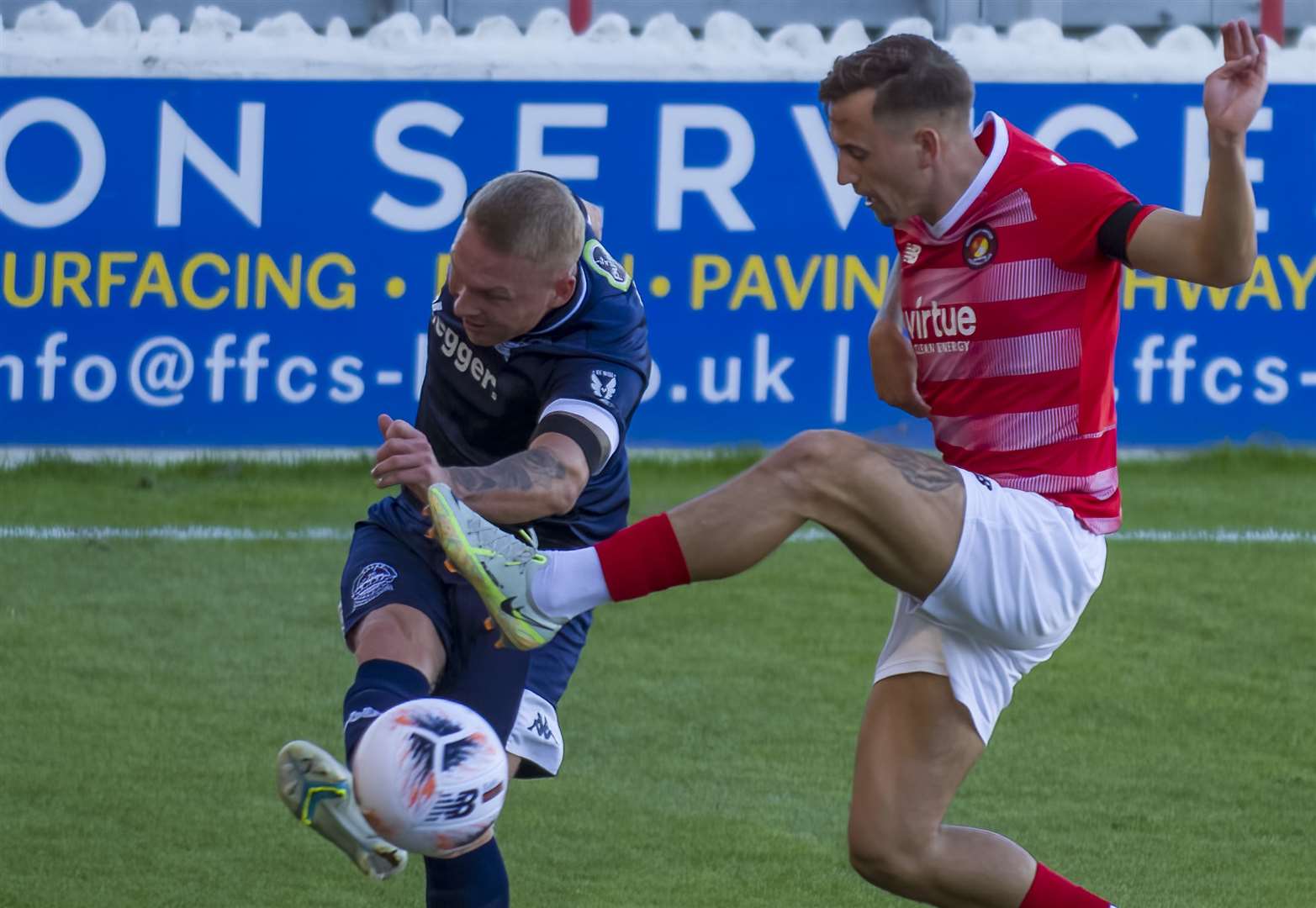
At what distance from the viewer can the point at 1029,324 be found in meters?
3.85

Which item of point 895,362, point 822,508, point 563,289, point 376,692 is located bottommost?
point 376,692

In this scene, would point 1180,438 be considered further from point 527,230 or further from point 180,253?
point 527,230

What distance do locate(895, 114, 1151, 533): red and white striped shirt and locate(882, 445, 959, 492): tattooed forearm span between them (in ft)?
0.81

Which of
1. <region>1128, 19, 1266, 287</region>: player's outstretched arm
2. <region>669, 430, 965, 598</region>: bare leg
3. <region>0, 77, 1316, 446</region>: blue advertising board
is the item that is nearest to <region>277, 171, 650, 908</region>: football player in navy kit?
<region>669, 430, 965, 598</region>: bare leg

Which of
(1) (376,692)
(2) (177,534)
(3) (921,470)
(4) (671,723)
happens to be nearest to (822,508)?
(3) (921,470)

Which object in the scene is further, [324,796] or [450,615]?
[450,615]

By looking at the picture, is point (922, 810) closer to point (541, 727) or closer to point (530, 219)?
point (541, 727)

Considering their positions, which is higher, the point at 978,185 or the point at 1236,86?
the point at 1236,86

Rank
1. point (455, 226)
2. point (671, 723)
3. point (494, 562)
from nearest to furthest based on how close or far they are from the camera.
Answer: point (494, 562) < point (671, 723) < point (455, 226)

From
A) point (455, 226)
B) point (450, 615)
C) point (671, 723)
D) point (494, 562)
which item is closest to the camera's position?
point (494, 562)

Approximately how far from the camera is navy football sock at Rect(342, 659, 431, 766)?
383cm

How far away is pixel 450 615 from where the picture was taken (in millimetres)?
4266

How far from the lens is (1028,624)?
380 cm

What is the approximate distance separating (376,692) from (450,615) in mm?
397
